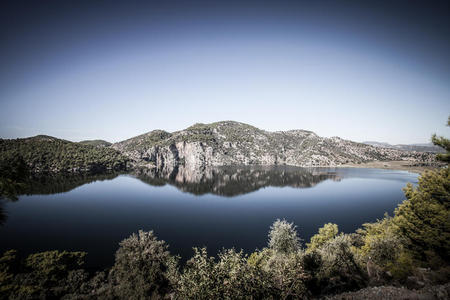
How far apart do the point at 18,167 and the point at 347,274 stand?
3637 cm

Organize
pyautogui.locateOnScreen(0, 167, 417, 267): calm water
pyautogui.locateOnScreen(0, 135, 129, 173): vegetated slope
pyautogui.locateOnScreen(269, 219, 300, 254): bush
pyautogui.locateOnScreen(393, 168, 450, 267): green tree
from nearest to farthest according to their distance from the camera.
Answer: pyautogui.locateOnScreen(393, 168, 450, 267): green tree
pyautogui.locateOnScreen(269, 219, 300, 254): bush
pyautogui.locateOnScreen(0, 167, 417, 267): calm water
pyautogui.locateOnScreen(0, 135, 129, 173): vegetated slope

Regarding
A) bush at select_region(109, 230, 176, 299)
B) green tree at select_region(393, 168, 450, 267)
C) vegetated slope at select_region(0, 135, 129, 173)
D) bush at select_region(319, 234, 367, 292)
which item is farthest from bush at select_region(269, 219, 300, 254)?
vegetated slope at select_region(0, 135, 129, 173)

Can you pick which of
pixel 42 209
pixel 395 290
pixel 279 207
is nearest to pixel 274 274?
pixel 395 290

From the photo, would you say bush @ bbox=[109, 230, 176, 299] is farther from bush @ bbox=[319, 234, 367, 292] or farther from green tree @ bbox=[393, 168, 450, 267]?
green tree @ bbox=[393, 168, 450, 267]

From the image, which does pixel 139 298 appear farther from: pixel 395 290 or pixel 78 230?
pixel 78 230

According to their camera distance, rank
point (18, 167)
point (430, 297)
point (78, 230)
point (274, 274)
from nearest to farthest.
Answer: point (18, 167) < point (430, 297) < point (274, 274) < point (78, 230)

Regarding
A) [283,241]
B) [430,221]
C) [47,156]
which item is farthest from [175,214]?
[47,156]

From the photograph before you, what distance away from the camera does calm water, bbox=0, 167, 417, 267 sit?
55156 mm

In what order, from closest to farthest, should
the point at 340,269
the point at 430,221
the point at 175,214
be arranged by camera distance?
1. the point at 430,221
2. the point at 340,269
3. the point at 175,214

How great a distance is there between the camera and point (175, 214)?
274 ft

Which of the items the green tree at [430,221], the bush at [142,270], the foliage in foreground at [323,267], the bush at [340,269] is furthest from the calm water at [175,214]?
the green tree at [430,221]

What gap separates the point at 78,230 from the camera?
205 ft

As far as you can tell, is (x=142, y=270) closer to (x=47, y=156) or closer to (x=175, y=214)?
(x=175, y=214)

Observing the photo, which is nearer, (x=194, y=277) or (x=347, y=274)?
(x=194, y=277)
